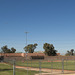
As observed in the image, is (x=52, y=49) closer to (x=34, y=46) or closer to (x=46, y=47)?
(x=46, y=47)

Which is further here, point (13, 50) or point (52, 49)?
point (13, 50)

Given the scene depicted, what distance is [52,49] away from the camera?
9925cm

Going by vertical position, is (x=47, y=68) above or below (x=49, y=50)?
below

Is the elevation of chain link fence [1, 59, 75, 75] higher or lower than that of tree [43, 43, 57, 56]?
lower

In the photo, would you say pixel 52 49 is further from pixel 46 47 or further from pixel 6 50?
pixel 6 50

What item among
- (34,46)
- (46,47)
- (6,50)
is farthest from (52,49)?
(6,50)

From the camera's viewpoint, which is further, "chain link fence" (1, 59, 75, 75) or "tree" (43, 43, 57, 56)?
"tree" (43, 43, 57, 56)

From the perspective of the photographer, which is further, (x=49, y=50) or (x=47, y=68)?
(x=49, y=50)

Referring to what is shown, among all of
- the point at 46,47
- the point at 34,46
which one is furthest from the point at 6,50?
the point at 46,47

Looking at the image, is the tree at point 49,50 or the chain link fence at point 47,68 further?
the tree at point 49,50

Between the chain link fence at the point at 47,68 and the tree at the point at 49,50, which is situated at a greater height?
the tree at the point at 49,50

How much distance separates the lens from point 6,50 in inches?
5581

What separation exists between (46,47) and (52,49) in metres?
4.25

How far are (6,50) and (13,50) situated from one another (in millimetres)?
6670
